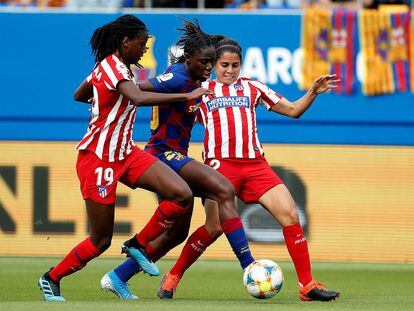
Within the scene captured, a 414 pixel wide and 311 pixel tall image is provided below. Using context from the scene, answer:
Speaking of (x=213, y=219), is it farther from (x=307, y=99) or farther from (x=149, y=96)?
(x=149, y=96)

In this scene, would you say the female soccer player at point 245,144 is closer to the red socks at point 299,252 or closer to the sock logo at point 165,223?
the red socks at point 299,252

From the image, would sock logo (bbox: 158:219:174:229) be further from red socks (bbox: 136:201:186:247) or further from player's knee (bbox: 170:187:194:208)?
player's knee (bbox: 170:187:194:208)

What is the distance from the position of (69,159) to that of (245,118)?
6.53 m

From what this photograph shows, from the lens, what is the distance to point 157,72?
16484 millimetres

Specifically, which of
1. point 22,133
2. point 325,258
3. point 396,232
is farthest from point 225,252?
point 22,133

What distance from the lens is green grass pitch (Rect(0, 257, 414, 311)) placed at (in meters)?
7.76

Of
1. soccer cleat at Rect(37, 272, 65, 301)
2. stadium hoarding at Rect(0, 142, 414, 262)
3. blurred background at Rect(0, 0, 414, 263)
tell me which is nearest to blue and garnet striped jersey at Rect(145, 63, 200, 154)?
soccer cleat at Rect(37, 272, 65, 301)

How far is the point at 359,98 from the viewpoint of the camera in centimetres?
1661

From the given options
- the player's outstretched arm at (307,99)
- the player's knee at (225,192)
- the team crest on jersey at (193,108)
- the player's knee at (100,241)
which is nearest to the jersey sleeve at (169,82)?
the team crest on jersey at (193,108)

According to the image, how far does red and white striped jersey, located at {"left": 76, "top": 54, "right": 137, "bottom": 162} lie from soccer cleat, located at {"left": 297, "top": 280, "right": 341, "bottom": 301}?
1.75 m

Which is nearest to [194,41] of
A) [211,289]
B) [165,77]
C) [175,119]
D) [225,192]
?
[165,77]

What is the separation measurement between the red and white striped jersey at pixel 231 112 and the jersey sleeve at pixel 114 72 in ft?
4.07

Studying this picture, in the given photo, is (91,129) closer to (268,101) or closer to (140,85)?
(140,85)

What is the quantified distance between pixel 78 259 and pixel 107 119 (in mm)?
1089
